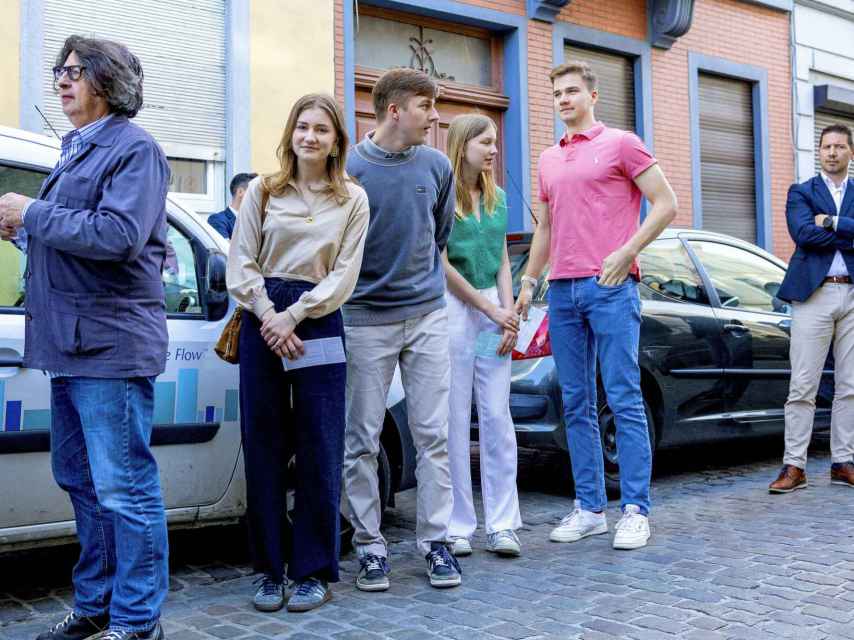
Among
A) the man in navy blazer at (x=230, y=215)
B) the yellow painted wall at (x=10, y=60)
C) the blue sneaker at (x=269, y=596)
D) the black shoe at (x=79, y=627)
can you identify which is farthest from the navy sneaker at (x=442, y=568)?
the yellow painted wall at (x=10, y=60)

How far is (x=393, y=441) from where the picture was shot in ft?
15.6

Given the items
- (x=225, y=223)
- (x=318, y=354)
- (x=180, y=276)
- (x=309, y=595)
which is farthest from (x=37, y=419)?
(x=225, y=223)

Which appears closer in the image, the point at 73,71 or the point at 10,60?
the point at 73,71

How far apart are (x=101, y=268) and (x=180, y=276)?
41.7 inches

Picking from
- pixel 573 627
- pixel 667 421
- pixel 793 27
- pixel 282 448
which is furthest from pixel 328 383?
pixel 793 27

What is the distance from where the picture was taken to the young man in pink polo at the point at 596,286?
483 centimetres

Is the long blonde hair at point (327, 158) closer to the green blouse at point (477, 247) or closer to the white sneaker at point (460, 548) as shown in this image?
the green blouse at point (477, 247)

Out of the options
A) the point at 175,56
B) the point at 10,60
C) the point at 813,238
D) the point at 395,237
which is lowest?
the point at 395,237

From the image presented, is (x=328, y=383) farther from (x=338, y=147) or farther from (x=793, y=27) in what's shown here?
(x=793, y=27)

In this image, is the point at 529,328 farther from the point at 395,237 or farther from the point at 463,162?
the point at 395,237

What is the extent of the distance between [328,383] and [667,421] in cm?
285

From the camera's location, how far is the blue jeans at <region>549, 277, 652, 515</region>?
4.84 meters

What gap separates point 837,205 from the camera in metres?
6.30

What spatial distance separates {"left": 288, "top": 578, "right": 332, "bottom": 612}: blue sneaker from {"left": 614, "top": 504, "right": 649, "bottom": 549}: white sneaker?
141cm
